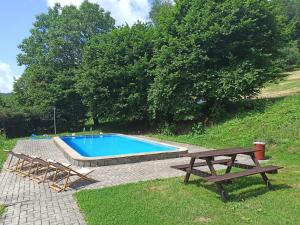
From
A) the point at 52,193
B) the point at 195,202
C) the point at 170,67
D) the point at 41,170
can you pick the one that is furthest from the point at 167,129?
the point at 195,202

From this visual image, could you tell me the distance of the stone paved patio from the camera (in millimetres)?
5895

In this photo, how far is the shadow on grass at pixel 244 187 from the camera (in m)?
6.82

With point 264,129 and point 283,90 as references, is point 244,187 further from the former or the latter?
point 283,90

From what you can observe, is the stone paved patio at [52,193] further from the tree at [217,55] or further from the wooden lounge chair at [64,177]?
the tree at [217,55]

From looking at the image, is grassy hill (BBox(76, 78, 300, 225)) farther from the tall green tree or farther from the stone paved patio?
the tall green tree

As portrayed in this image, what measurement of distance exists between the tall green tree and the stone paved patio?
17.5 metres

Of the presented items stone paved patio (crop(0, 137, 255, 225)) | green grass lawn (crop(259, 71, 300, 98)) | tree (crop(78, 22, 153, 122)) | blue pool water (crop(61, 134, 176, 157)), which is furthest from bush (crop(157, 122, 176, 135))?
stone paved patio (crop(0, 137, 255, 225))

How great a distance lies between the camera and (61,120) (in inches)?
1068

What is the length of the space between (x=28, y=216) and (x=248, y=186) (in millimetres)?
4871

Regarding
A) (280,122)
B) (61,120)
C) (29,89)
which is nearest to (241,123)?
(280,122)

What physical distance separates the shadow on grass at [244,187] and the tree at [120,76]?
1474 centimetres

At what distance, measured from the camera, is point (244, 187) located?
24.5ft

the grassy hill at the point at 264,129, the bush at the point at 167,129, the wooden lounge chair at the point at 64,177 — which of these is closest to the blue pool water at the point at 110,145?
the grassy hill at the point at 264,129

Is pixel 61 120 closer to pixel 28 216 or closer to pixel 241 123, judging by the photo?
pixel 241 123
